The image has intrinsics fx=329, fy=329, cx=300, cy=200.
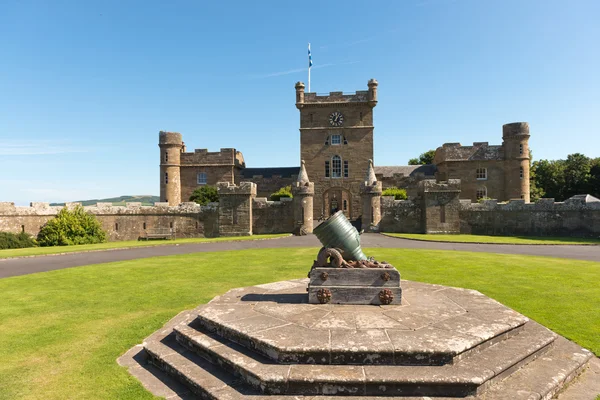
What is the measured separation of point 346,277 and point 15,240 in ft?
91.1

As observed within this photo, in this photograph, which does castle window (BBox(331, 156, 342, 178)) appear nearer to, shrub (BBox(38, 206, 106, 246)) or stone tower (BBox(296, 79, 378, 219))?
stone tower (BBox(296, 79, 378, 219))

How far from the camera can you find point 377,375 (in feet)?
13.0

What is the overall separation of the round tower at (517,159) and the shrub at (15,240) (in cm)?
4701

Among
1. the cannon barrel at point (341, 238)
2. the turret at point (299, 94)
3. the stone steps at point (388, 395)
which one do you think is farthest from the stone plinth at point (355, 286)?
the turret at point (299, 94)

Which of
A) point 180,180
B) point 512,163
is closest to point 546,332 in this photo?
point 512,163

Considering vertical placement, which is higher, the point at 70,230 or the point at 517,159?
the point at 517,159

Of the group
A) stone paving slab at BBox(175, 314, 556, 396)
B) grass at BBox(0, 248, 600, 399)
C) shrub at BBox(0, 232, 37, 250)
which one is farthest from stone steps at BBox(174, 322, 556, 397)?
shrub at BBox(0, 232, 37, 250)

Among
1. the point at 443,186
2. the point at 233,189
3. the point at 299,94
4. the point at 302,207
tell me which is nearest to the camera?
the point at 443,186

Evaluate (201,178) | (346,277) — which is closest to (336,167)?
(201,178)

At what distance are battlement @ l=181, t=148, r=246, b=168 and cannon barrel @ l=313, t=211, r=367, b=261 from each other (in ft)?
124

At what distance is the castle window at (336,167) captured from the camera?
3906 cm

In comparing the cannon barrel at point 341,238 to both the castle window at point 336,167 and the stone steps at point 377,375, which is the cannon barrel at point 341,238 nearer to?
the stone steps at point 377,375

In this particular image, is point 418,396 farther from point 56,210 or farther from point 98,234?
point 56,210

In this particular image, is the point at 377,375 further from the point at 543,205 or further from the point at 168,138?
the point at 168,138
